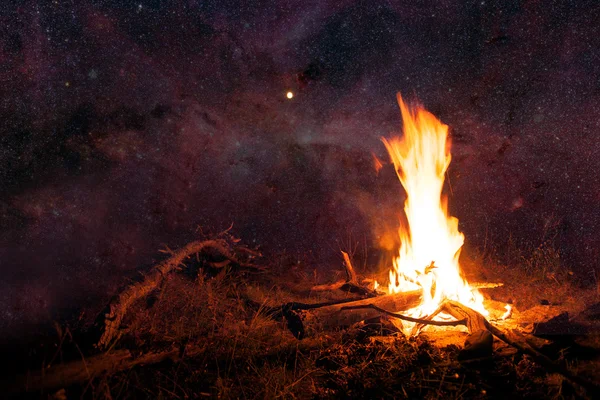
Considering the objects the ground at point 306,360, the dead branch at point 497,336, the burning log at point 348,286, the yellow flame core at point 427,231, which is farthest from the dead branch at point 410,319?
the burning log at point 348,286

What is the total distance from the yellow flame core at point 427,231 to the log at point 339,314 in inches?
11.7

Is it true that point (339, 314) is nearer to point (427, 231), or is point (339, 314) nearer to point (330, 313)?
point (330, 313)

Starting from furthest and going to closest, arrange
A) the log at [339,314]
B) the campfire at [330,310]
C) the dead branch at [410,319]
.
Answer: the log at [339,314], the dead branch at [410,319], the campfire at [330,310]

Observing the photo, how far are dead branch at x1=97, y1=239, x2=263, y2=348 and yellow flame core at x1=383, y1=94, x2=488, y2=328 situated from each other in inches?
116

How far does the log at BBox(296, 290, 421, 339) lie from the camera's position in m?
4.89

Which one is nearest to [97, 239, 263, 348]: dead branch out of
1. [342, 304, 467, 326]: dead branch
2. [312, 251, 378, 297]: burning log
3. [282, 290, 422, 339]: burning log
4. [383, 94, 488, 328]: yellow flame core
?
[312, 251, 378, 297]: burning log

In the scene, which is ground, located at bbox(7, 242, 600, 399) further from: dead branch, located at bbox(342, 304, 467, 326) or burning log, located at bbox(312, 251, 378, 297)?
burning log, located at bbox(312, 251, 378, 297)

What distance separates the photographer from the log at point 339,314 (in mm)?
4894

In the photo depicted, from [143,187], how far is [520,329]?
791 centimetres

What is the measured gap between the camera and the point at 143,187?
891 centimetres

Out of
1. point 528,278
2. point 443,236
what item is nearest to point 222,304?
point 443,236

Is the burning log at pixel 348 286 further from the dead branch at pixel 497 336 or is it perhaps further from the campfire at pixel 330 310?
the dead branch at pixel 497 336

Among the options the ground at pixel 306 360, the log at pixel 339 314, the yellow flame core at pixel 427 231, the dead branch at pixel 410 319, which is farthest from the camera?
the yellow flame core at pixel 427 231

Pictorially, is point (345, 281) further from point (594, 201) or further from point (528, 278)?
point (594, 201)
